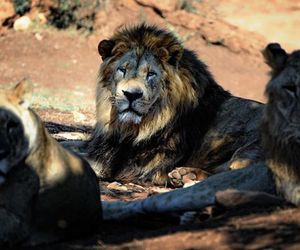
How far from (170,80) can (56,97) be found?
8426mm

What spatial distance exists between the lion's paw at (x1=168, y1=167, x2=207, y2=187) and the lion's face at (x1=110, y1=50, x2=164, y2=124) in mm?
730

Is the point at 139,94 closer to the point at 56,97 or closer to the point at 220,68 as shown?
the point at 56,97

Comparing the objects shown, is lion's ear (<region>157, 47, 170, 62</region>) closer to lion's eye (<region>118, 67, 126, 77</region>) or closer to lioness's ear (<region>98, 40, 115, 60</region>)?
lion's eye (<region>118, 67, 126, 77</region>)

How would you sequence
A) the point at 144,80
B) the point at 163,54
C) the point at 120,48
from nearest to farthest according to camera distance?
1. the point at 144,80
2. the point at 163,54
3. the point at 120,48

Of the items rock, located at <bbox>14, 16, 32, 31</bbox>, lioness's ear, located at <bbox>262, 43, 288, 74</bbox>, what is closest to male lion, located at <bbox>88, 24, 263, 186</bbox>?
lioness's ear, located at <bbox>262, 43, 288, 74</bbox>

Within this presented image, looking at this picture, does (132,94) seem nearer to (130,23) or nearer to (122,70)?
(122,70)

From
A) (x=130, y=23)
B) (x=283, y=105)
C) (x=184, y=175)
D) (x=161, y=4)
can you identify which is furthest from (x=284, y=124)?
(x=161, y=4)

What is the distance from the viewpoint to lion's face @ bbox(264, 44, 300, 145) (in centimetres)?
605

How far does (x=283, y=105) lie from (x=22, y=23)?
1534cm

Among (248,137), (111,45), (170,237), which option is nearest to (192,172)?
(248,137)

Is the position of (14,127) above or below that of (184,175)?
above

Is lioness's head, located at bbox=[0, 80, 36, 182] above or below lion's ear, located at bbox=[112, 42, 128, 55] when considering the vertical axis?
above

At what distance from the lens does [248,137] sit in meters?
9.04

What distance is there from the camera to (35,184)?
5398mm
